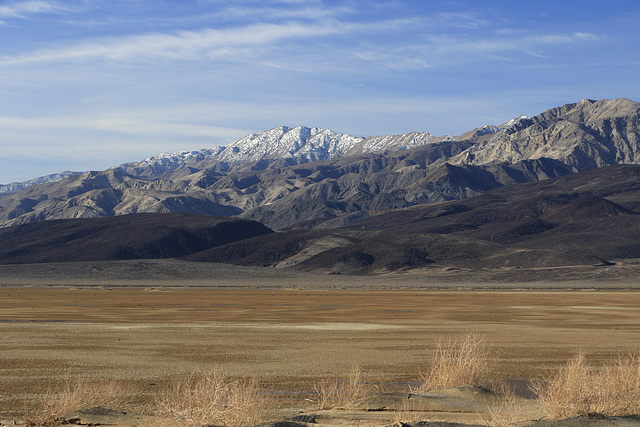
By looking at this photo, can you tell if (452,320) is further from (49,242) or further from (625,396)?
(49,242)

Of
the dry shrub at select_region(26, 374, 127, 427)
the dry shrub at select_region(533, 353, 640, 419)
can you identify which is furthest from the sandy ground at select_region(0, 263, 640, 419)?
the dry shrub at select_region(533, 353, 640, 419)

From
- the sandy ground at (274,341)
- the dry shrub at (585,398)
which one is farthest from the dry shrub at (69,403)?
the dry shrub at (585,398)

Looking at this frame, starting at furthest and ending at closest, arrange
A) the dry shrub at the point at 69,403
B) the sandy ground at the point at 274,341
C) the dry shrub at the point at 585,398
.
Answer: the sandy ground at the point at 274,341, the dry shrub at the point at 585,398, the dry shrub at the point at 69,403

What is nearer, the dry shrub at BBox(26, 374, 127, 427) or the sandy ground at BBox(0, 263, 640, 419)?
the dry shrub at BBox(26, 374, 127, 427)

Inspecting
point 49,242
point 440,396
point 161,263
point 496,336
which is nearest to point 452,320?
point 496,336

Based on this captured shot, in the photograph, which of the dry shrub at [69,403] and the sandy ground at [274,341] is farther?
the sandy ground at [274,341]

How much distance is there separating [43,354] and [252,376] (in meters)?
9.00

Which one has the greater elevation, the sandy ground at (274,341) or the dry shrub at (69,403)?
the dry shrub at (69,403)

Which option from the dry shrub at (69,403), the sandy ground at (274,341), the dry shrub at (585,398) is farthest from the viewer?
the sandy ground at (274,341)

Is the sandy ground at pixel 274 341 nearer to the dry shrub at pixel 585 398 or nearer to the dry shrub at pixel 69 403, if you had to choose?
the dry shrub at pixel 69 403

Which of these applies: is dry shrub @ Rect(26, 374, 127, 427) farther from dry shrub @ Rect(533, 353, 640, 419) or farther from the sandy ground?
dry shrub @ Rect(533, 353, 640, 419)

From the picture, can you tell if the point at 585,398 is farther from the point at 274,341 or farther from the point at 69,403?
the point at 274,341

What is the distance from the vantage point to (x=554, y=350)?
29.7 meters

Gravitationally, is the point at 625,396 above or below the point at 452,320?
above
